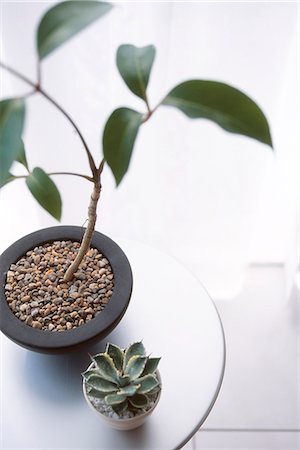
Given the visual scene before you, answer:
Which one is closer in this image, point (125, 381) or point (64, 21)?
point (64, 21)

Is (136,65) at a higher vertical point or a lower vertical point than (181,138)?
higher

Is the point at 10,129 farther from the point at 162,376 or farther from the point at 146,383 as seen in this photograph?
the point at 162,376

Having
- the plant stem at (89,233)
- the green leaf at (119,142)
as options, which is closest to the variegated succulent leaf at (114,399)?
the plant stem at (89,233)

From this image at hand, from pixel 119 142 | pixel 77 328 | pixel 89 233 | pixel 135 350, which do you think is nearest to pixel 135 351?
pixel 135 350

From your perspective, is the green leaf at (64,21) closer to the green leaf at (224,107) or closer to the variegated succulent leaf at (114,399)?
the green leaf at (224,107)

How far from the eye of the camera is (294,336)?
164cm

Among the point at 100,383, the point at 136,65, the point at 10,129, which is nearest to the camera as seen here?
the point at 10,129

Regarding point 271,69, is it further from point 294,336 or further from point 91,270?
point 294,336

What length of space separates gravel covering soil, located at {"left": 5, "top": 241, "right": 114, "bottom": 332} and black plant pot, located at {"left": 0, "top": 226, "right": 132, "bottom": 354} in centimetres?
1

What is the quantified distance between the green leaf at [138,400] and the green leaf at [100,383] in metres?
0.03

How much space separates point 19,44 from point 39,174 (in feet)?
1.34

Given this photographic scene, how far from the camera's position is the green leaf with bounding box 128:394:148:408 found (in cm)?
84

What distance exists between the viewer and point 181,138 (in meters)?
1.31

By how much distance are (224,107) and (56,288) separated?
49cm
